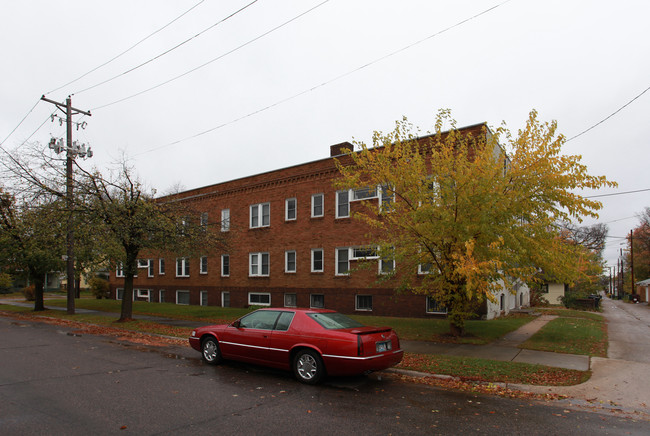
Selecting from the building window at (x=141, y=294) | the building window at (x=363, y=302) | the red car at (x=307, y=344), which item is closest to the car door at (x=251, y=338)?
the red car at (x=307, y=344)

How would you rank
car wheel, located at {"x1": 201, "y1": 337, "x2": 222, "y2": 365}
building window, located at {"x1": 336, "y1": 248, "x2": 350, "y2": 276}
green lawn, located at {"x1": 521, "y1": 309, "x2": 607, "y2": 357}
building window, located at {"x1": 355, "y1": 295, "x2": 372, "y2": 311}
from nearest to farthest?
1. car wheel, located at {"x1": 201, "y1": 337, "x2": 222, "y2": 365}
2. green lawn, located at {"x1": 521, "y1": 309, "x2": 607, "y2": 357}
3. building window, located at {"x1": 355, "y1": 295, "x2": 372, "y2": 311}
4. building window, located at {"x1": 336, "y1": 248, "x2": 350, "y2": 276}

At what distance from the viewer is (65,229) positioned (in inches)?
735

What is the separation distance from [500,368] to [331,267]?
14.3 m

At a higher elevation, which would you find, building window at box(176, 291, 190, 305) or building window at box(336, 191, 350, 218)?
building window at box(336, 191, 350, 218)

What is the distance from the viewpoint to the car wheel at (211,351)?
390 inches

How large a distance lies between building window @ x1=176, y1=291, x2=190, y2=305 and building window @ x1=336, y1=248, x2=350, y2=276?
13777mm

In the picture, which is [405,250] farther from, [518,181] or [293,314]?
Answer: [293,314]

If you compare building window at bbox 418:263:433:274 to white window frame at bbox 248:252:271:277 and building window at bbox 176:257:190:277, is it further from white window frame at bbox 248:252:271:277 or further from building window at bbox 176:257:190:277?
building window at bbox 176:257:190:277

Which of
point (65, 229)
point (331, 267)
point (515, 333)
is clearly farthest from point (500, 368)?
point (65, 229)

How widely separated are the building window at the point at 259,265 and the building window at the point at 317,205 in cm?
462

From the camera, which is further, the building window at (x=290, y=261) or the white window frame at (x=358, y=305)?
the building window at (x=290, y=261)

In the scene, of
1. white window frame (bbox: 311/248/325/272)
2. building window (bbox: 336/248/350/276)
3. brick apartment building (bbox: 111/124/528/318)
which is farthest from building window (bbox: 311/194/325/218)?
building window (bbox: 336/248/350/276)

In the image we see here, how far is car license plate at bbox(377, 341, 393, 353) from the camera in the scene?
818 centimetres

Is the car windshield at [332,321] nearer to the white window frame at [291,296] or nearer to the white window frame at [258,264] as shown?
the white window frame at [291,296]
